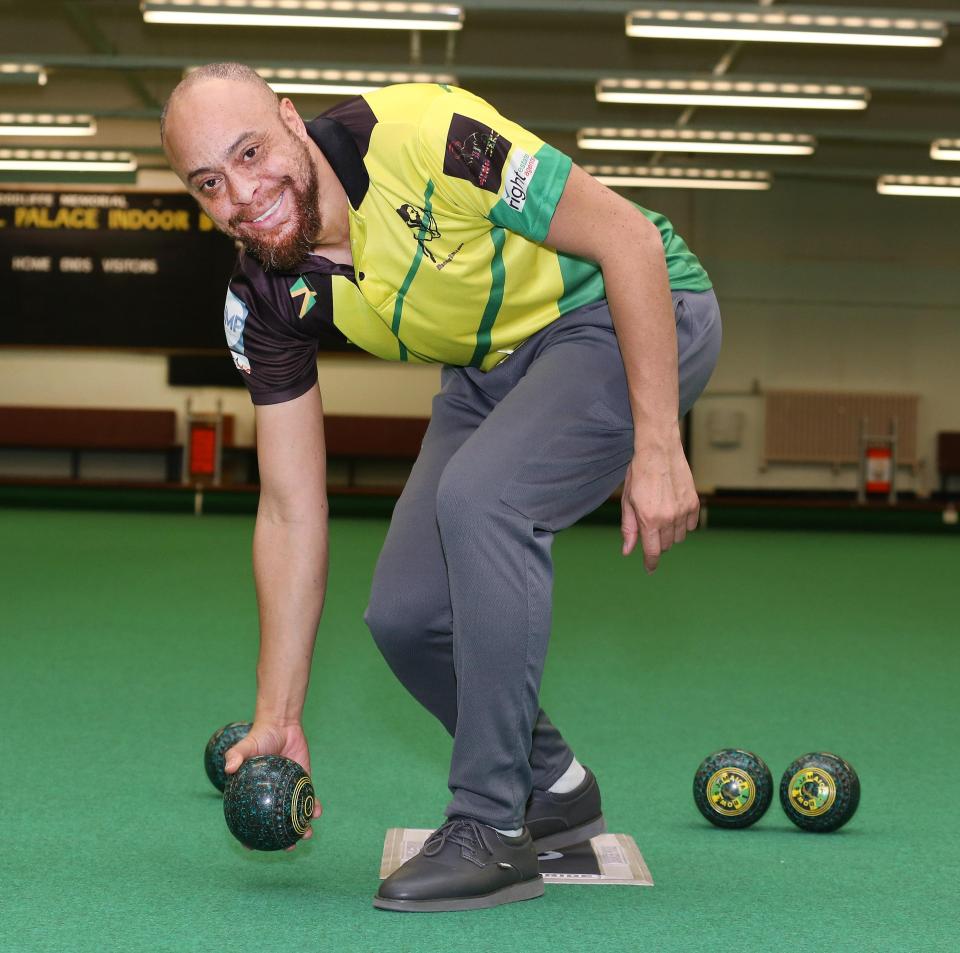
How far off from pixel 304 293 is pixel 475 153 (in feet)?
1.30

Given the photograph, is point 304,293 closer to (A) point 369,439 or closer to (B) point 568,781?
(B) point 568,781

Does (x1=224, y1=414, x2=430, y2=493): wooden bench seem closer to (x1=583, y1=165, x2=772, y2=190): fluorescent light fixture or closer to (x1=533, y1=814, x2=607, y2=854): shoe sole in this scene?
(x1=583, y1=165, x2=772, y2=190): fluorescent light fixture

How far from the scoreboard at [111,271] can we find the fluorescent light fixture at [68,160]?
3.84 feet

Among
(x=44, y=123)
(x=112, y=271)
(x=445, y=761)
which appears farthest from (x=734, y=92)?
(x=445, y=761)

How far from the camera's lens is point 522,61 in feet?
36.5

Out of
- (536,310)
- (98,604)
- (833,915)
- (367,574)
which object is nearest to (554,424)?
(536,310)

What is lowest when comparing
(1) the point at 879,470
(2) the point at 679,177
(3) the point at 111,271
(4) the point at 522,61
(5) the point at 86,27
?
(1) the point at 879,470

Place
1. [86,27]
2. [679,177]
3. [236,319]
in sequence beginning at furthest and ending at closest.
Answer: [679,177], [86,27], [236,319]

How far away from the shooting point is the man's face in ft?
5.95

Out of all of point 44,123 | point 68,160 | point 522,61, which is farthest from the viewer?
point 68,160

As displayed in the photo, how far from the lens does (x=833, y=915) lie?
1.89 m

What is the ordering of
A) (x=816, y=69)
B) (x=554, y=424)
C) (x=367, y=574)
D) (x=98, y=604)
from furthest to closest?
(x=816, y=69), (x=367, y=574), (x=98, y=604), (x=554, y=424)

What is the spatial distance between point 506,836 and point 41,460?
13410mm

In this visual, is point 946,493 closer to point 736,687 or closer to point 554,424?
point 736,687
